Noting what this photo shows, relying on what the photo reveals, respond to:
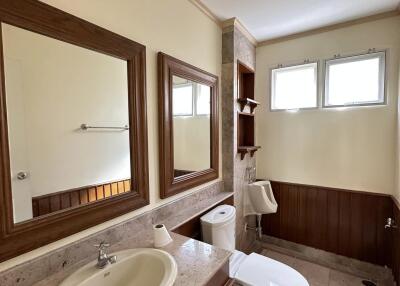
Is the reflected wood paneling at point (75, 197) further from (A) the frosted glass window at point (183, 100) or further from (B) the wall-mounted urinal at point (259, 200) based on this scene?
(B) the wall-mounted urinal at point (259, 200)

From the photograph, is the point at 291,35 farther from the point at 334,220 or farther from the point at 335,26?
the point at 334,220

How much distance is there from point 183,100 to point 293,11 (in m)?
1.30

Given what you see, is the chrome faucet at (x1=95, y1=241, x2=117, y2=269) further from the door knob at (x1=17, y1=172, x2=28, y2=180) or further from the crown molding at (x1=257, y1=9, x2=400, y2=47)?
the crown molding at (x1=257, y1=9, x2=400, y2=47)

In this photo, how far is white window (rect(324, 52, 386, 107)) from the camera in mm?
2035

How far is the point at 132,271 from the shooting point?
100 centimetres

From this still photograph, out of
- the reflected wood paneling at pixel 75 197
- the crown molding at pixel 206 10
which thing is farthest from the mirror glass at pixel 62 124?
the crown molding at pixel 206 10

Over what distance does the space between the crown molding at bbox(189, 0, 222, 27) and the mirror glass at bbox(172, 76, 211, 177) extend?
2.06 feet

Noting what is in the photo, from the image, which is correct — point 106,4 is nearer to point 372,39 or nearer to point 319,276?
point 372,39

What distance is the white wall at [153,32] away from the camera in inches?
39.8

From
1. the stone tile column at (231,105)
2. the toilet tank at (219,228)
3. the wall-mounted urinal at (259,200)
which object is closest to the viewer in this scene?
the toilet tank at (219,228)

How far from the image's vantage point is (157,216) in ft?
4.61

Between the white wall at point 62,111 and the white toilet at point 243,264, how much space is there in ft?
2.48

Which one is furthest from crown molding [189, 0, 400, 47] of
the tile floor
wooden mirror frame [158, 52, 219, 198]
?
the tile floor

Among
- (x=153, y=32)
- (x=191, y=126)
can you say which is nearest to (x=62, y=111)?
(x=153, y=32)
